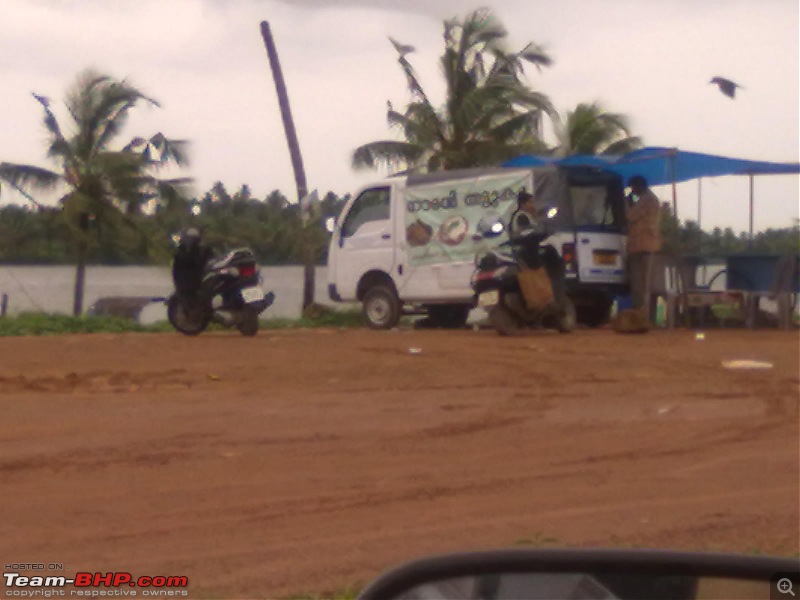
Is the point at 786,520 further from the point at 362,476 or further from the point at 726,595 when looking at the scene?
the point at 726,595

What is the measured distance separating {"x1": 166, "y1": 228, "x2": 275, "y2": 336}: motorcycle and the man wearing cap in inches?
178

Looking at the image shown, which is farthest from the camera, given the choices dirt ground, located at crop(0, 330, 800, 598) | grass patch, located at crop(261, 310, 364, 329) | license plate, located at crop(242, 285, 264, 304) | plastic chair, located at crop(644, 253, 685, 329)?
grass patch, located at crop(261, 310, 364, 329)

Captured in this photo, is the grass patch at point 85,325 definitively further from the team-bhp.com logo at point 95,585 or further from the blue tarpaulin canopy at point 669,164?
the team-bhp.com logo at point 95,585

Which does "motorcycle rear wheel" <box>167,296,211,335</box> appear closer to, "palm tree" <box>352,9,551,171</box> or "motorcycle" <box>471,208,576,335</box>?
"motorcycle" <box>471,208,576,335</box>

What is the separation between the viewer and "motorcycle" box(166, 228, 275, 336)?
1472 cm

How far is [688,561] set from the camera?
2.19 metres

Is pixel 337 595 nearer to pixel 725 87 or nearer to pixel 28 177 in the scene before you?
pixel 725 87

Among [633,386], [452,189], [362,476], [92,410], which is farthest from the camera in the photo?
[452,189]

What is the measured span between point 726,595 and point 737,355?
35.5 feet

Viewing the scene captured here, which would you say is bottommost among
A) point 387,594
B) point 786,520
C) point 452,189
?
point 786,520

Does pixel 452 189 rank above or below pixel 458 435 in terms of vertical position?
above

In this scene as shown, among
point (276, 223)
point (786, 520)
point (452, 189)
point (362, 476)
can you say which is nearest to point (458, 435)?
point (362, 476)
